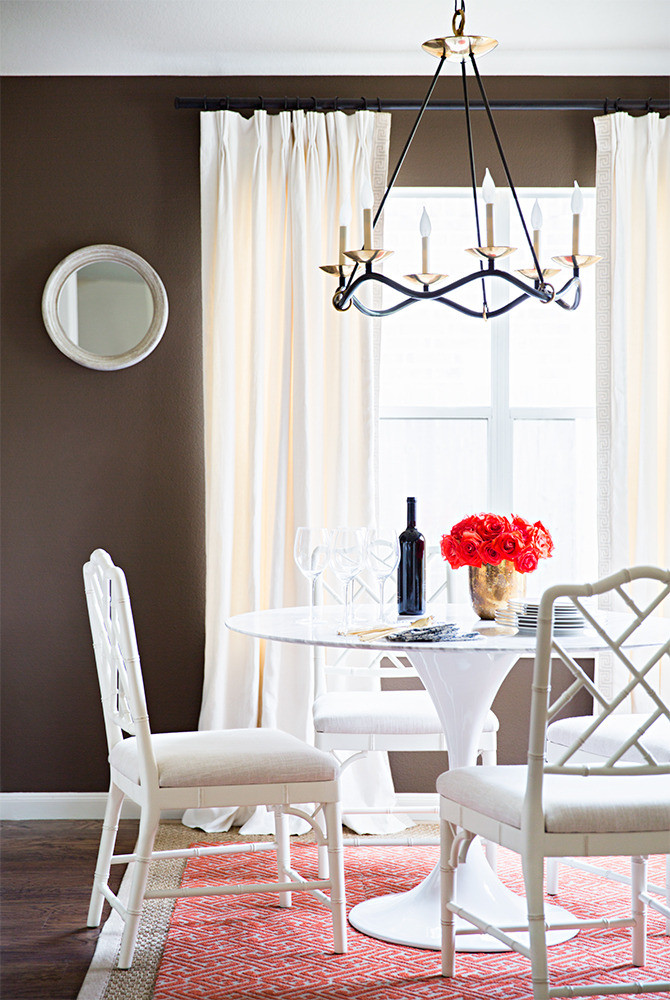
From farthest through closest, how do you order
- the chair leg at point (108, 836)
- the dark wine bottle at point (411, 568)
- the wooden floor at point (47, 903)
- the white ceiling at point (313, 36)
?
the white ceiling at point (313, 36)
the dark wine bottle at point (411, 568)
the chair leg at point (108, 836)
the wooden floor at point (47, 903)

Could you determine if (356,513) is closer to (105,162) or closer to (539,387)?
(539,387)

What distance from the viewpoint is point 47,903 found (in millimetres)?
2680

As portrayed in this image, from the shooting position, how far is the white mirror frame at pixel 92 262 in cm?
350

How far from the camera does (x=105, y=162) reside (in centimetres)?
357

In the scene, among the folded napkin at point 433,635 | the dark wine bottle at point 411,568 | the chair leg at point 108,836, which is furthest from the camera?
the dark wine bottle at point 411,568

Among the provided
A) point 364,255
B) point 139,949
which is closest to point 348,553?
point 364,255

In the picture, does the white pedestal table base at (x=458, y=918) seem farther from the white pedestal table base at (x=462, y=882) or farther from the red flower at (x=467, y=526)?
the red flower at (x=467, y=526)

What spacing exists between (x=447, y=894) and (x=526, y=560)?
2.58 ft

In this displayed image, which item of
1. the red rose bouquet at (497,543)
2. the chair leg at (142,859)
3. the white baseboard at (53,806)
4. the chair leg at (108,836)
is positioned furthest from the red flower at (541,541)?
the white baseboard at (53,806)

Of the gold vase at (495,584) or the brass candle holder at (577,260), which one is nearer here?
the brass candle holder at (577,260)

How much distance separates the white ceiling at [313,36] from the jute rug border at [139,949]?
2.60 metres

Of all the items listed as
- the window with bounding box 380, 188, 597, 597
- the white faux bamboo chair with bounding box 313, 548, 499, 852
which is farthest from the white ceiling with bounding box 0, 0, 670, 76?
the white faux bamboo chair with bounding box 313, 548, 499, 852

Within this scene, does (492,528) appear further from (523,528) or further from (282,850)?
(282,850)

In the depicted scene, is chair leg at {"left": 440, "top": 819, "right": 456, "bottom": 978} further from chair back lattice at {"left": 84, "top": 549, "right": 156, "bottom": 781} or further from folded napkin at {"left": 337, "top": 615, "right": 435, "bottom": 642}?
chair back lattice at {"left": 84, "top": 549, "right": 156, "bottom": 781}
